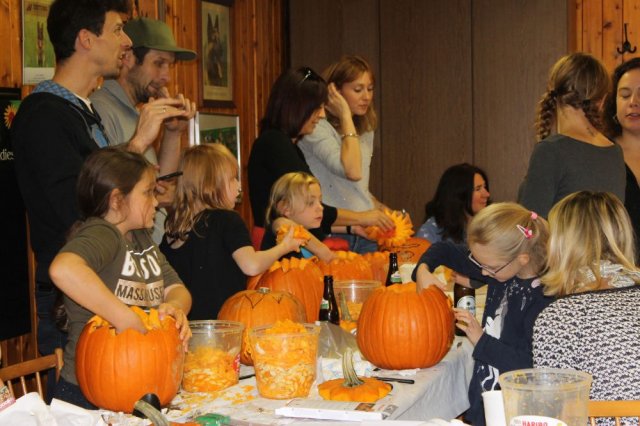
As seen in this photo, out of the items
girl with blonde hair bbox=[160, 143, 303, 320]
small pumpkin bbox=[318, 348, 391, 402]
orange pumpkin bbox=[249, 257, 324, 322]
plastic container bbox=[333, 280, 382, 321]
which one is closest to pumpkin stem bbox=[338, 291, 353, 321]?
plastic container bbox=[333, 280, 382, 321]

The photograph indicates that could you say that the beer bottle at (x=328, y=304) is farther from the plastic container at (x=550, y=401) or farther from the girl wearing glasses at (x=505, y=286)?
the plastic container at (x=550, y=401)

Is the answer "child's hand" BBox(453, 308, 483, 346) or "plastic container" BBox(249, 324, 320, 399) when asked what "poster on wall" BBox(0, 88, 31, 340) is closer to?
"plastic container" BBox(249, 324, 320, 399)

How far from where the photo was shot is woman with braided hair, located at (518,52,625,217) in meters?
3.35

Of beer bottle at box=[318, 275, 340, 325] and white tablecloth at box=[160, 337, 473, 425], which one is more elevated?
beer bottle at box=[318, 275, 340, 325]

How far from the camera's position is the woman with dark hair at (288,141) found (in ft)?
13.2

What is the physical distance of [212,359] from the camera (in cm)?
228

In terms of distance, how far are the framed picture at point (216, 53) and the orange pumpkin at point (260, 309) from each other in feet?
11.3

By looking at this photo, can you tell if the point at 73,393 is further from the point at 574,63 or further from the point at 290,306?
the point at 574,63

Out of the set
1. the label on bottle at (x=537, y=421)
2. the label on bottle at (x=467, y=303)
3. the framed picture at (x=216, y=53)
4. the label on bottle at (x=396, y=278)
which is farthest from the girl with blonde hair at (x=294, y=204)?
the label on bottle at (x=537, y=421)

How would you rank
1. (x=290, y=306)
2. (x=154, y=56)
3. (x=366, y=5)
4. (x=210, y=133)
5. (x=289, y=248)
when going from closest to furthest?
(x=290, y=306) → (x=289, y=248) → (x=154, y=56) → (x=210, y=133) → (x=366, y=5)

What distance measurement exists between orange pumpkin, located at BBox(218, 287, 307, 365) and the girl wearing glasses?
21.1 inches

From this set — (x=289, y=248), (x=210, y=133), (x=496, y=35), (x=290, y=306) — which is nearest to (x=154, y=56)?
(x=289, y=248)

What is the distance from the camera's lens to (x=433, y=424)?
1.46 metres

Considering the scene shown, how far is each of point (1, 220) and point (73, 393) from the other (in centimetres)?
189
